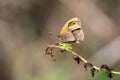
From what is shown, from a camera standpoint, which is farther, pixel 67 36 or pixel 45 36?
pixel 45 36

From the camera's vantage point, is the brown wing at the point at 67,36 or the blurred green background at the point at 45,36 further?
the blurred green background at the point at 45,36

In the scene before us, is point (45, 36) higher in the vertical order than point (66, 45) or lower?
lower

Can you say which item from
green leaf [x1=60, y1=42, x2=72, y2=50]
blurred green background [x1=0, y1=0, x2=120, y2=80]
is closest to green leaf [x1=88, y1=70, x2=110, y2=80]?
green leaf [x1=60, y1=42, x2=72, y2=50]

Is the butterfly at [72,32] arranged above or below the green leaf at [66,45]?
above

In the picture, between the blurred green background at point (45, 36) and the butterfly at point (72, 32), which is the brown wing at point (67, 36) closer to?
the butterfly at point (72, 32)

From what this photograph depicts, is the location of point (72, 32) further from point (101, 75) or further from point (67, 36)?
point (101, 75)

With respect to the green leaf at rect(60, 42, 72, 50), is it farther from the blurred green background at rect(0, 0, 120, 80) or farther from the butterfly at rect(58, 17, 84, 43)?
the blurred green background at rect(0, 0, 120, 80)

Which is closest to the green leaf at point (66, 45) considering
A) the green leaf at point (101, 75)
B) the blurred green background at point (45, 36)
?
the green leaf at point (101, 75)

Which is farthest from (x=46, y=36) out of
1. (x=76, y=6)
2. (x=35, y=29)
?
(x=76, y=6)

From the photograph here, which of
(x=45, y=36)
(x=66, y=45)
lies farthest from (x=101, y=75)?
(x=45, y=36)
